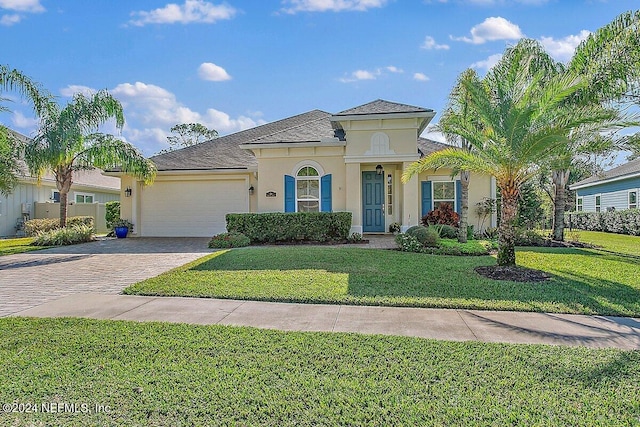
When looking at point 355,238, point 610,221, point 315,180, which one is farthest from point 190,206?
point 610,221

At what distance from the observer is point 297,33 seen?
11.9 metres

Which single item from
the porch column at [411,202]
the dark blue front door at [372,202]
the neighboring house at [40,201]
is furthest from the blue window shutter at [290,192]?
the neighboring house at [40,201]

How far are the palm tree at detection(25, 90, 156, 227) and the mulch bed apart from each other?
44.5ft

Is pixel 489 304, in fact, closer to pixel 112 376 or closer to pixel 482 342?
pixel 482 342

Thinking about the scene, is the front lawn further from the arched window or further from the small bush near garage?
the small bush near garage

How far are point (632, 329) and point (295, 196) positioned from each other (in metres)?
11.3

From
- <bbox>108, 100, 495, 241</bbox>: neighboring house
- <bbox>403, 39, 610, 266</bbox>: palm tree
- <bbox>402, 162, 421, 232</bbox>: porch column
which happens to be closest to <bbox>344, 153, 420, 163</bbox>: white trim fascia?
<bbox>108, 100, 495, 241</bbox>: neighboring house

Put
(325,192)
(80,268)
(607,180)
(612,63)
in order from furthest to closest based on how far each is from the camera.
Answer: (607,180)
(325,192)
(612,63)
(80,268)

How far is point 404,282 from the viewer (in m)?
6.91

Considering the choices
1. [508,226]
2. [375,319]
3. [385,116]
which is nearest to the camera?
A: [375,319]

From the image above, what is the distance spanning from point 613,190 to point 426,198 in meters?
15.8

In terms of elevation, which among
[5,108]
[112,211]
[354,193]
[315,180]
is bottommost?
[112,211]

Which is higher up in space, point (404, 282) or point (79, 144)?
point (79, 144)

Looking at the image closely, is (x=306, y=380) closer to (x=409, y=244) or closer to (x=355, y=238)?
(x=409, y=244)
